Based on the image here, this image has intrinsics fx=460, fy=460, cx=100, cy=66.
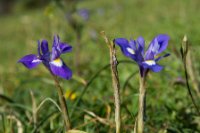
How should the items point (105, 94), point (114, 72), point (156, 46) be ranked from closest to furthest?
1. point (114, 72)
2. point (156, 46)
3. point (105, 94)

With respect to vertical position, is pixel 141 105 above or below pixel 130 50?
below

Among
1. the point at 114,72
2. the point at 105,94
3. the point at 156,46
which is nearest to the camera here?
the point at 114,72

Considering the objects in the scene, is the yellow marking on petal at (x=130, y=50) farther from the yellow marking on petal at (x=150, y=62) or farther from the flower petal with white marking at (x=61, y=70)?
the flower petal with white marking at (x=61, y=70)

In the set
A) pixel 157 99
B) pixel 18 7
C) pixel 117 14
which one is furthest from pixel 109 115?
pixel 18 7

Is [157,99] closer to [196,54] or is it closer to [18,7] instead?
[196,54]

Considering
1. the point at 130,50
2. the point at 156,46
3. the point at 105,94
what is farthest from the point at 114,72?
the point at 105,94

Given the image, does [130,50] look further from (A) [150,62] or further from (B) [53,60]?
(B) [53,60]

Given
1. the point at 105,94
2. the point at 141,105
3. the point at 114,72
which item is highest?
the point at 114,72

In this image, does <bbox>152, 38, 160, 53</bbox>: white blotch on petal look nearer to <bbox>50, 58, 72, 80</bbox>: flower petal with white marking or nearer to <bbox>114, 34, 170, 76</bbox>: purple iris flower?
<bbox>114, 34, 170, 76</bbox>: purple iris flower
